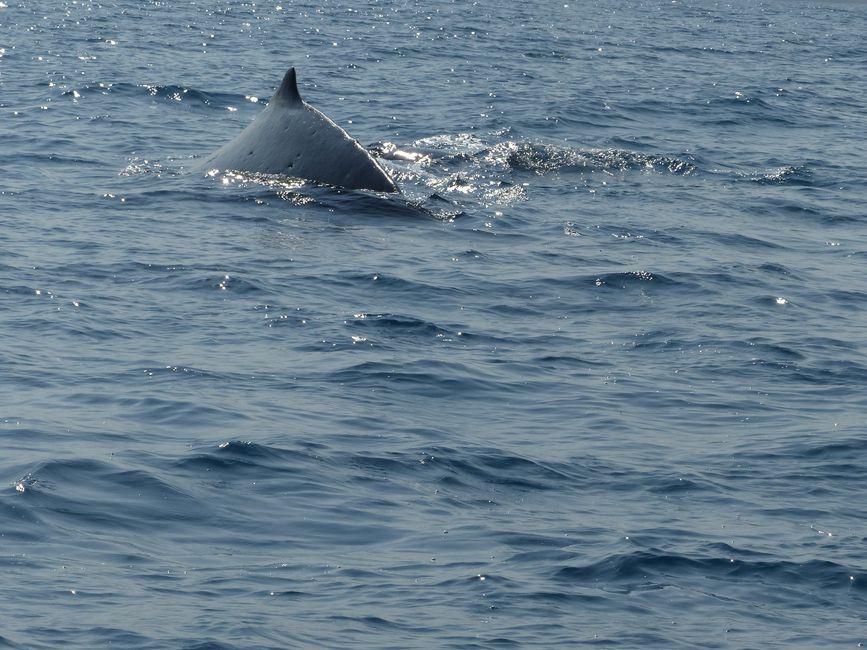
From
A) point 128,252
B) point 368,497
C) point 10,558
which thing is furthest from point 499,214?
point 10,558

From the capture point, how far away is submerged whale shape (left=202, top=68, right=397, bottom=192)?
2052 centimetres

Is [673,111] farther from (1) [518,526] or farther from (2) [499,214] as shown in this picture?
(1) [518,526]

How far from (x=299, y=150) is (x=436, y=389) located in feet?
27.0

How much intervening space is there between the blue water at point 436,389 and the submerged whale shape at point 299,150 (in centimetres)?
34

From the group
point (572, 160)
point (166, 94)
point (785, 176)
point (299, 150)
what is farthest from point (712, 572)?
point (166, 94)

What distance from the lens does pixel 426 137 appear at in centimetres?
2612

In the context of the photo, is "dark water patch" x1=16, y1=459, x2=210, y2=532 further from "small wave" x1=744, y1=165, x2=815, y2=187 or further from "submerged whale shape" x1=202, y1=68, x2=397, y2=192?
"small wave" x1=744, y1=165, x2=815, y2=187

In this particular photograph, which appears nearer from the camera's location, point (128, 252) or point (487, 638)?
point (487, 638)

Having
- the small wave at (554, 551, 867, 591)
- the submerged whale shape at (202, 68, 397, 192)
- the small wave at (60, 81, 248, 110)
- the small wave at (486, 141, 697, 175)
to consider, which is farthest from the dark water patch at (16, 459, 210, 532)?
the small wave at (60, 81, 248, 110)

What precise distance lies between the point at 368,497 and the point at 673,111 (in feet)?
72.5

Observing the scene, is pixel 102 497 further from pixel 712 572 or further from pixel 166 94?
pixel 166 94

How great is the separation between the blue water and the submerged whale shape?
338 mm

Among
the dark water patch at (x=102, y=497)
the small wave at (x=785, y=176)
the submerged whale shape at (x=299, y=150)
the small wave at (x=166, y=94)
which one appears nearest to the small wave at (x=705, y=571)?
the dark water patch at (x=102, y=497)

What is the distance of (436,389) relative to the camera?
44.2 ft
